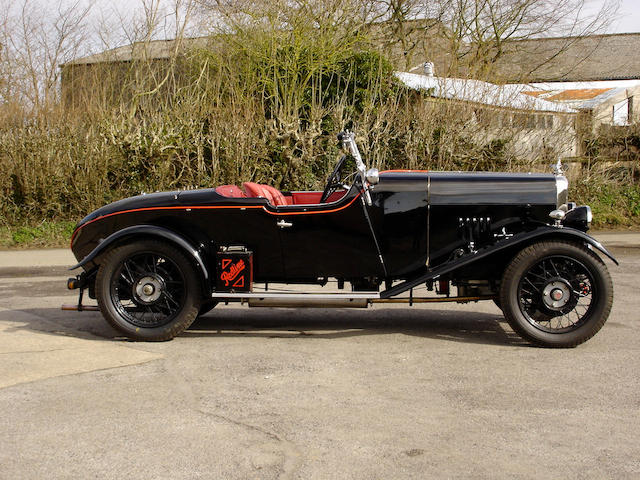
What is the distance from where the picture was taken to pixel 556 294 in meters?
5.66

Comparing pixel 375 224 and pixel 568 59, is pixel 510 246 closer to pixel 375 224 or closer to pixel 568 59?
pixel 375 224

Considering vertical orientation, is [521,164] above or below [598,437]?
above

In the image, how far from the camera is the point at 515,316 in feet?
18.6

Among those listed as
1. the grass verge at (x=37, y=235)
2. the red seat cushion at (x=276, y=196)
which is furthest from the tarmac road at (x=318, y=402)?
the grass verge at (x=37, y=235)

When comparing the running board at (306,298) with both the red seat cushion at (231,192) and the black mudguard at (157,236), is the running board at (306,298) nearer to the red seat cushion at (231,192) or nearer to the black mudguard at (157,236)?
the black mudguard at (157,236)

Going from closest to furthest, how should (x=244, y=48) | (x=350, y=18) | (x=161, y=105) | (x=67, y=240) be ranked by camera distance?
1. (x=67, y=240)
2. (x=161, y=105)
3. (x=244, y=48)
4. (x=350, y=18)

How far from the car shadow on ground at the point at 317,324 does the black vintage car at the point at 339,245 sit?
0.42m

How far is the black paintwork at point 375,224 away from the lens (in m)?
5.89

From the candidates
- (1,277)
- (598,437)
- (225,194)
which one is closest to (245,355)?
(225,194)

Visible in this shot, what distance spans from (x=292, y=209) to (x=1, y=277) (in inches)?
255

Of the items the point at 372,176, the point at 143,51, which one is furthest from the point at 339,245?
the point at 143,51

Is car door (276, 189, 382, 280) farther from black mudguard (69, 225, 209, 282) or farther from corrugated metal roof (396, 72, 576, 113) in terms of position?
corrugated metal roof (396, 72, 576, 113)

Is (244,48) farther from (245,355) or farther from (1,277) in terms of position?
(245,355)

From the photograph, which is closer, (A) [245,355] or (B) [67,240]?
(A) [245,355]
